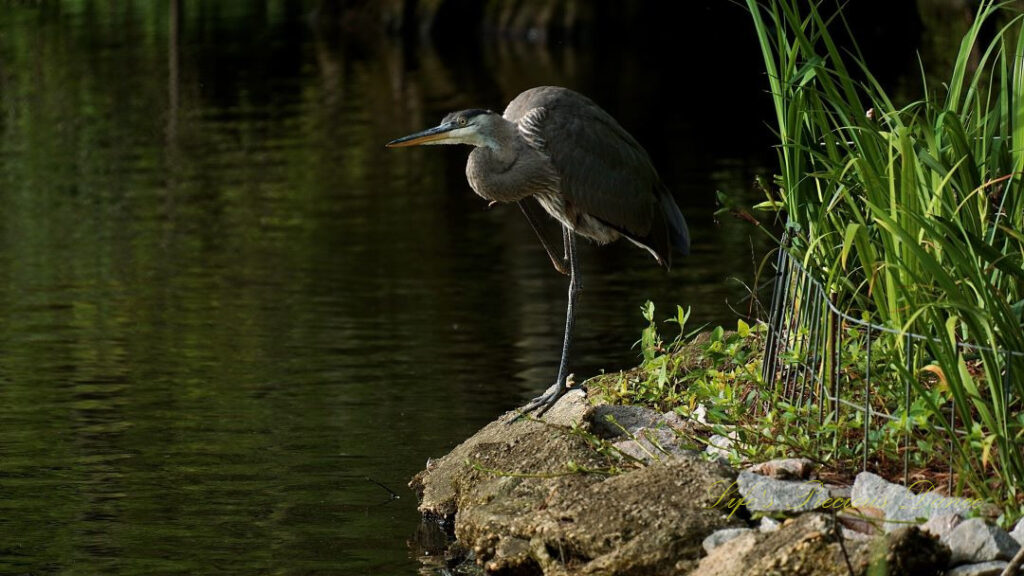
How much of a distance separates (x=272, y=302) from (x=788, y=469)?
7.24 metres

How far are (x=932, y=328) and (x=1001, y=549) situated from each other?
3.61 ft

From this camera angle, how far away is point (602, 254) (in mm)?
14820

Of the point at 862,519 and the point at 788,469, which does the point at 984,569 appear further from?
the point at 788,469

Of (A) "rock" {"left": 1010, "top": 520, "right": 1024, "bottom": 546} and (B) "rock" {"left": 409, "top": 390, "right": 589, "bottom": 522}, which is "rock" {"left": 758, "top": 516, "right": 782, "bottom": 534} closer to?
(A) "rock" {"left": 1010, "top": 520, "right": 1024, "bottom": 546}

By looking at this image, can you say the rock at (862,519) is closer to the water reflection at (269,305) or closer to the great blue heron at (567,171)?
the water reflection at (269,305)

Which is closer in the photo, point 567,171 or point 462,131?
point 462,131

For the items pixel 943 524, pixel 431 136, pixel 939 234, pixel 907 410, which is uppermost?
pixel 431 136

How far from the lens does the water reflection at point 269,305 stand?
23.9ft

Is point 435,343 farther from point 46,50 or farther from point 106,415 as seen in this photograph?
point 46,50

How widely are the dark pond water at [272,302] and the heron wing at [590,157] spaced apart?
Answer: 0.88 m

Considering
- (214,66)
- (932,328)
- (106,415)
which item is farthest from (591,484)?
(214,66)

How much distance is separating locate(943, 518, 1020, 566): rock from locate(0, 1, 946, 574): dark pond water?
93.1 inches

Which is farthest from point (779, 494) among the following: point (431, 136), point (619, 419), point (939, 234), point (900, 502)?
point (431, 136)

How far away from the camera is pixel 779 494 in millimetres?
5688
